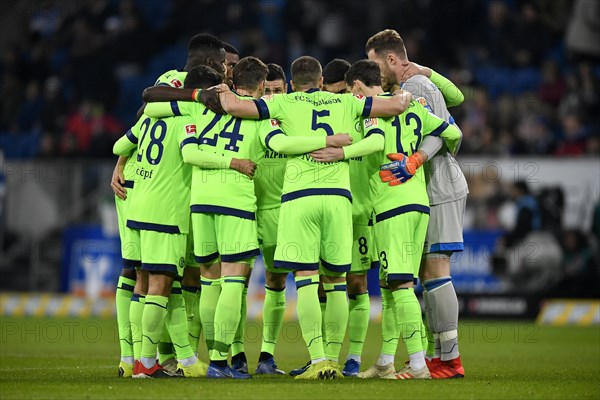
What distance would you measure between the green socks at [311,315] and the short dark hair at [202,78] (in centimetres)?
199

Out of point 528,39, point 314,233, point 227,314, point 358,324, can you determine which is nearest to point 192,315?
point 227,314

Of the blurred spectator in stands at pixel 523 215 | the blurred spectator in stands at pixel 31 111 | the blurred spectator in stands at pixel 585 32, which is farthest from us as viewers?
the blurred spectator in stands at pixel 31 111

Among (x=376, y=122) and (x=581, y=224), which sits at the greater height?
(x=376, y=122)

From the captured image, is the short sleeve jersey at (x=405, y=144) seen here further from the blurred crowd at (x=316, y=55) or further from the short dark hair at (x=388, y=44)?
the blurred crowd at (x=316, y=55)

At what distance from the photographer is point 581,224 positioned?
698 inches

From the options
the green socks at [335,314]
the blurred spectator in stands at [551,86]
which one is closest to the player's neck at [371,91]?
the green socks at [335,314]

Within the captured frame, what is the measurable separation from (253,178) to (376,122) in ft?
3.86

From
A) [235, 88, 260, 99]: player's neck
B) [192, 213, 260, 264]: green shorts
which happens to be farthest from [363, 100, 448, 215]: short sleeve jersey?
[192, 213, 260, 264]: green shorts

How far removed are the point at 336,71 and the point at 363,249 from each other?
1730mm

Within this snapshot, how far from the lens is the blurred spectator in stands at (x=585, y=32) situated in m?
21.0

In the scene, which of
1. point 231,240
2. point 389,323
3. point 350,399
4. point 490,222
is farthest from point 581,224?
point 350,399

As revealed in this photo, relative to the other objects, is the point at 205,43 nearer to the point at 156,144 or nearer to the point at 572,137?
the point at 156,144

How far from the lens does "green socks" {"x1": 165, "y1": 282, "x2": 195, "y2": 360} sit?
30.8ft

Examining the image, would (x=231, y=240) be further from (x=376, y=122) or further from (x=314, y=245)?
(x=376, y=122)
